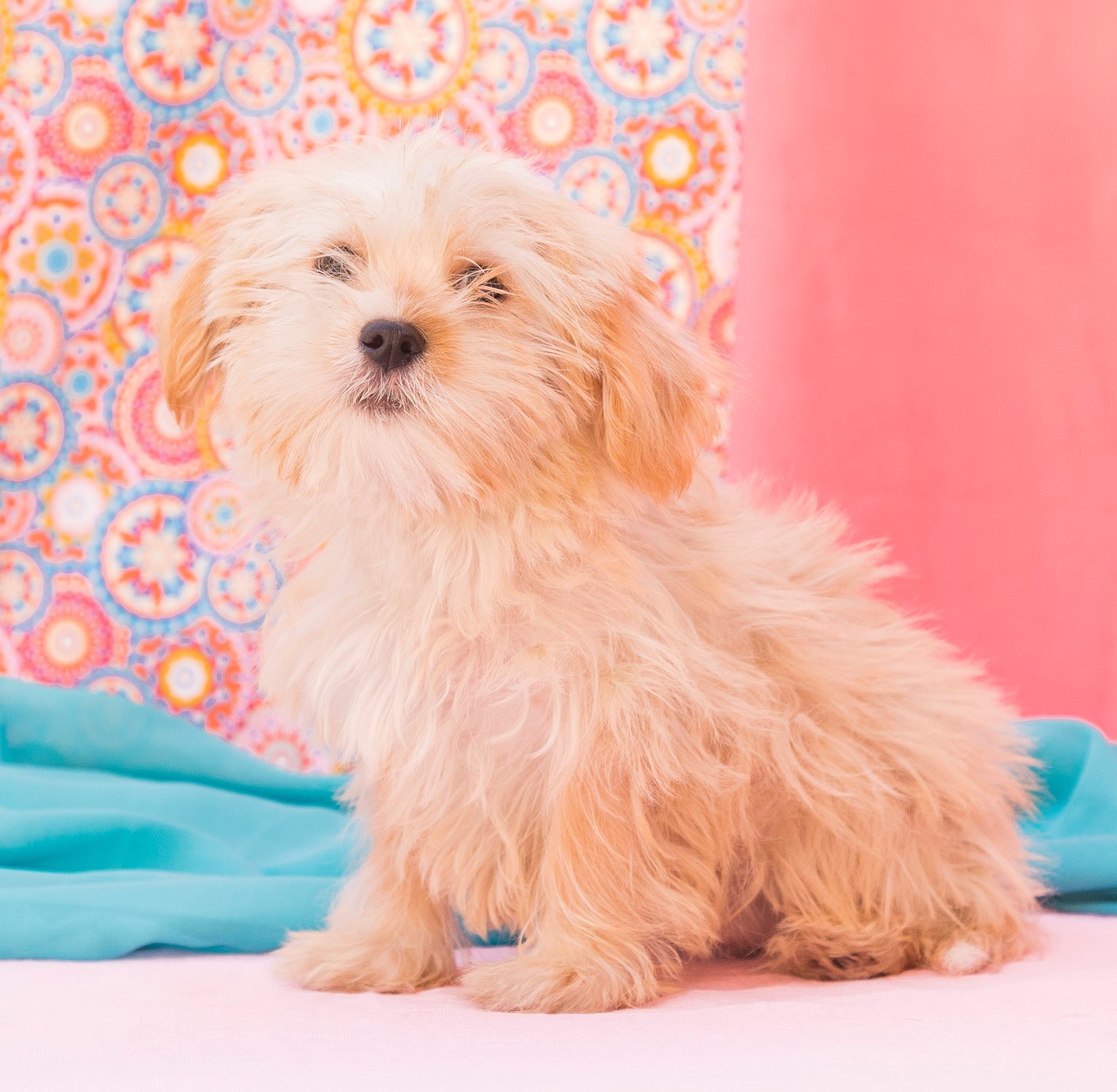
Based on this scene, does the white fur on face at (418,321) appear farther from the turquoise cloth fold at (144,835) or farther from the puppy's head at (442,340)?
the turquoise cloth fold at (144,835)

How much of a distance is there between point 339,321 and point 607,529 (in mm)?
405

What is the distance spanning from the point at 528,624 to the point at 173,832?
99cm

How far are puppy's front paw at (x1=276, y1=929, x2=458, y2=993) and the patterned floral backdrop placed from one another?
51.0 inches

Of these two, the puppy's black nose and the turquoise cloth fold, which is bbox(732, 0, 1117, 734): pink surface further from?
the puppy's black nose

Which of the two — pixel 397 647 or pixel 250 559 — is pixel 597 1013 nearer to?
pixel 397 647

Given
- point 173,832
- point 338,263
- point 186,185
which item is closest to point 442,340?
point 338,263

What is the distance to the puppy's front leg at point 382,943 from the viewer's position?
171 centimetres

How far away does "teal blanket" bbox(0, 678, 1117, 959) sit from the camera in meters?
1.91

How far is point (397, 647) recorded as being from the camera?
5.32 ft

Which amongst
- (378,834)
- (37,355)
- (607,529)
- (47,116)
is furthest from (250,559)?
(607,529)

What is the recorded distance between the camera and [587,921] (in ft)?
5.17

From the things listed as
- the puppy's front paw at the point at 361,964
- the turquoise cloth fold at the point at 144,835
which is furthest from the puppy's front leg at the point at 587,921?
the turquoise cloth fold at the point at 144,835

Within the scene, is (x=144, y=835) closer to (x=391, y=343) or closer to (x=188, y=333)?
(x=188, y=333)

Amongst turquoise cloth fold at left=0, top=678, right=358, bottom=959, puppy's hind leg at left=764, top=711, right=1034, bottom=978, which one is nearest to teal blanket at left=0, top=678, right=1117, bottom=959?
turquoise cloth fold at left=0, top=678, right=358, bottom=959
